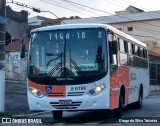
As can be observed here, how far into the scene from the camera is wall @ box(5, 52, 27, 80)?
40.9m

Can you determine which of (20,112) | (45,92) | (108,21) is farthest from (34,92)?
(108,21)

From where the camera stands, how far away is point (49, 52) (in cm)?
1363

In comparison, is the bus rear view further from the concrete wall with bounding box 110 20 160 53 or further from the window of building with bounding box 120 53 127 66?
the concrete wall with bounding box 110 20 160 53

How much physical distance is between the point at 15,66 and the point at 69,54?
28398mm

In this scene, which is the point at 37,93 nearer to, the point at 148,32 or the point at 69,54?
the point at 69,54

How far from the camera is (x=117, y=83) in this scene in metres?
14.6

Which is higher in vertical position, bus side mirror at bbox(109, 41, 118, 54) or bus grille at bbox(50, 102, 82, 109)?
bus side mirror at bbox(109, 41, 118, 54)

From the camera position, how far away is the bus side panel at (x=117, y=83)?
44.9ft

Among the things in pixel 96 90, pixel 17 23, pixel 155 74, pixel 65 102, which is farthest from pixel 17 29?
pixel 96 90

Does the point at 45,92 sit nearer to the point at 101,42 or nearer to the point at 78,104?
the point at 78,104

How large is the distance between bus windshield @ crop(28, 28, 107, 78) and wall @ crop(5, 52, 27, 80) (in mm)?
27205

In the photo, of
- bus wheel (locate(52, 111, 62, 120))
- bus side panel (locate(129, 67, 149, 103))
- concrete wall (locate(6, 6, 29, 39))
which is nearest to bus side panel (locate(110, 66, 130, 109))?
bus side panel (locate(129, 67, 149, 103))

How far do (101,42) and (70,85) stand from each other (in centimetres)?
166

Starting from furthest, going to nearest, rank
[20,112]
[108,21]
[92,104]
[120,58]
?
1. [108,21]
2. [20,112]
3. [120,58]
4. [92,104]
